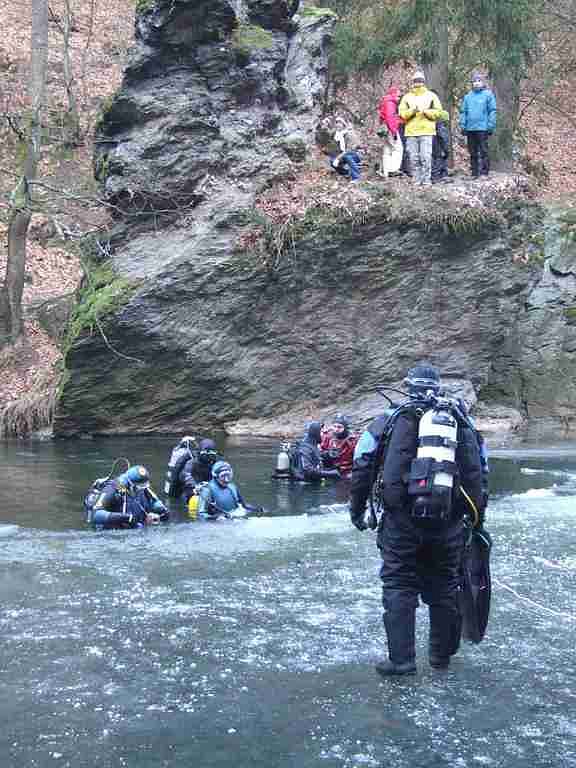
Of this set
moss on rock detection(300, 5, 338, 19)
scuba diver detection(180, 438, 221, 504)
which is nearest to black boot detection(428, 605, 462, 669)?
scuba diver detection(180, 438, 221, 504)

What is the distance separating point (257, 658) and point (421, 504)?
146 centimetres

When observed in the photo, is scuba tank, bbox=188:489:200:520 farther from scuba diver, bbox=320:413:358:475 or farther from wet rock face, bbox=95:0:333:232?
wet rock face, bbox=95:0:333:232

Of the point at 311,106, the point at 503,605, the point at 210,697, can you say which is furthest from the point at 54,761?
the point at 311,106

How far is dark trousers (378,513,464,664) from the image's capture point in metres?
5.78

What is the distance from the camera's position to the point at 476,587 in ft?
20.0

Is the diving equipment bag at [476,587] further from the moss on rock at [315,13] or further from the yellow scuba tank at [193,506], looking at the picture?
the moss on rock at [315,13]

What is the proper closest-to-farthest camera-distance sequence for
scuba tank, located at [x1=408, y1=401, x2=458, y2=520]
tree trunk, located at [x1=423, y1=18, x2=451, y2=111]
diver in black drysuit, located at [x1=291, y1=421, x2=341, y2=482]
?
1. scuba tank, located at [x1=408, y1=401, x2=458, y2=520]
2. diver in black drysuit, located at [x1=291, y1=421, x2=341, y2=482]
3. tree trunk, located at [x1=423, y1=18, x2=451, y2=111]

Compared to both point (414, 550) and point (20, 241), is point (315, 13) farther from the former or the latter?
point (414, 550)

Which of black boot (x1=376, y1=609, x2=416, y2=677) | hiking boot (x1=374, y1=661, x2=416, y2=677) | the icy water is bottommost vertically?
the icy water

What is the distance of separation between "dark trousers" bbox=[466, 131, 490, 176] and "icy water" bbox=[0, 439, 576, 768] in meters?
11.3

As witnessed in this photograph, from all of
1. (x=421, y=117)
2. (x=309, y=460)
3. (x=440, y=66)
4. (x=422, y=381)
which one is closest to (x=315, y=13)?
(x=440, y=66)

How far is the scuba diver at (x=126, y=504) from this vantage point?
1138 centimetres

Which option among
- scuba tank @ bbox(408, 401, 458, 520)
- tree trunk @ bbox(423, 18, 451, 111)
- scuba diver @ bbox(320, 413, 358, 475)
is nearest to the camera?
scuba tank @ bbox(408, 401, 458, 520)

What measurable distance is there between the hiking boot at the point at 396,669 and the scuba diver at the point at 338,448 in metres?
9.71
